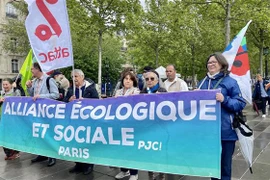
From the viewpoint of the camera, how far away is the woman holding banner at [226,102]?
3.19m

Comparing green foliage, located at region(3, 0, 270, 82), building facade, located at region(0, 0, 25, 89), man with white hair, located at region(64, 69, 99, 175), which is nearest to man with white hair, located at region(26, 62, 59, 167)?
man with white hair, located at region(64, 69, 99, 175)

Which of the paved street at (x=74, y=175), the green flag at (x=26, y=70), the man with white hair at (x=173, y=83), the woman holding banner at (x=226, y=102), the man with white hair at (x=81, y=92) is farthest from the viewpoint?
the green flag at (x=26, y=70)

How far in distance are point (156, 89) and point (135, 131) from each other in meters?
0.79

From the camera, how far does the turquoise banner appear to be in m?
3.38

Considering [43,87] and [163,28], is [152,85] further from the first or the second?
[163,28]

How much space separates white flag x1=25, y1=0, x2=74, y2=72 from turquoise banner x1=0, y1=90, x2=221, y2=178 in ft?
2.47

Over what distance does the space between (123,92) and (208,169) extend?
1.79m

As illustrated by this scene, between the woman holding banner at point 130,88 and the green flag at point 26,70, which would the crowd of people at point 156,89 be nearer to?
the woman holding banner at point 130,88

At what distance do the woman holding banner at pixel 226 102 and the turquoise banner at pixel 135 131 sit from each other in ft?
0.31

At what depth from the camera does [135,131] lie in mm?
3852

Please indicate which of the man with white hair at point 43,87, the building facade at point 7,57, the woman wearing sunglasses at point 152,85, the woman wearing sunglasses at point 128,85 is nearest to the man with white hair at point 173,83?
the woman wearing sunglasses at point 152,85

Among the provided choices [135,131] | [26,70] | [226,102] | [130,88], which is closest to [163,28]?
[26,70]

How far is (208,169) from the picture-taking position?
332 cm

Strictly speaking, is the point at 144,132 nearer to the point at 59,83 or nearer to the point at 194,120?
the point at 194,120
